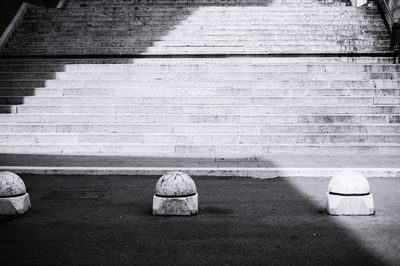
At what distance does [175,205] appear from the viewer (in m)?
7.26

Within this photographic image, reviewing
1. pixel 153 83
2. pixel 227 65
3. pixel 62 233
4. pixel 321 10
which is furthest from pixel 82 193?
pixel 321 10

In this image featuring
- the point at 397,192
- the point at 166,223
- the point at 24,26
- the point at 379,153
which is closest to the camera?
the point at 166,223

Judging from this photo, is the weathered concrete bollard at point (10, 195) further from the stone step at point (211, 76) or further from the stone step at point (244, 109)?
the stone step at point (211, 76)

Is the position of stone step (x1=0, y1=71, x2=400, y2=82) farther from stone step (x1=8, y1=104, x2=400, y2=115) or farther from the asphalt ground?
the asphalt ground

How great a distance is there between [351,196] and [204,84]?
7373 mm

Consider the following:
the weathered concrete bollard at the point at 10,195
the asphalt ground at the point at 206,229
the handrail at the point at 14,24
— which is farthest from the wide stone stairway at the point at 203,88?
the weathered concrete bollard at the point at 10,195

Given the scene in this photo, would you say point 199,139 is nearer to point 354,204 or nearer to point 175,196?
point 175,196

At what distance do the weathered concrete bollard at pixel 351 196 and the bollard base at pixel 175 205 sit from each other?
1.86 meters

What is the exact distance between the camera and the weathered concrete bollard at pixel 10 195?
7297 mm

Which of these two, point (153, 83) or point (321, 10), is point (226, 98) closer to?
point (153, 83)

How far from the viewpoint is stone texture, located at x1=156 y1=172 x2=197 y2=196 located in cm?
720

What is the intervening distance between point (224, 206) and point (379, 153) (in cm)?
513

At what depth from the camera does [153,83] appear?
14.2 meters

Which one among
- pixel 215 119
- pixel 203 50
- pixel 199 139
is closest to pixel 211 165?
pixel 199 139
